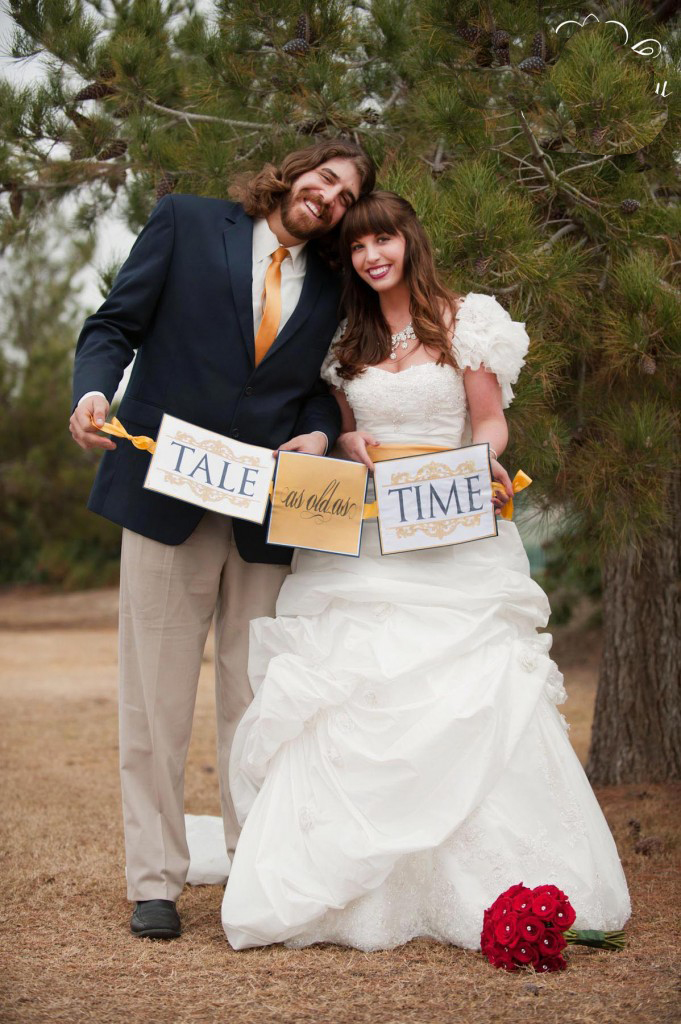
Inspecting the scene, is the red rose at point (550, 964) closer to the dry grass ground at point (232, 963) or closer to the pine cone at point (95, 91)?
the dry grass ground at point (232, 963)

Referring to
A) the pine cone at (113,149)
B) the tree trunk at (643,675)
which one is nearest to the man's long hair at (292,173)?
the pine cone at (113,149)

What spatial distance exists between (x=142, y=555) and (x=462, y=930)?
113 cm

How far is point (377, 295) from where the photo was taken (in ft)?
8.93

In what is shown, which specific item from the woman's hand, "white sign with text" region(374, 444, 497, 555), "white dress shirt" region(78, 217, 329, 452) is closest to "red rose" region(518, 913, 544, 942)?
"white sign with text" region(374, 444, 497, 555)

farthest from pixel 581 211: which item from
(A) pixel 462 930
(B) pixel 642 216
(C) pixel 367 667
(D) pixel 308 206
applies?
(A) pixel 462 930

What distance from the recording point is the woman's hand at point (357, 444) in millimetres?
2533

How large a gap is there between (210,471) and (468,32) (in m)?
1.27

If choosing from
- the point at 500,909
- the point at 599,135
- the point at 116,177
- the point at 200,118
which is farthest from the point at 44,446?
the point at 500,909

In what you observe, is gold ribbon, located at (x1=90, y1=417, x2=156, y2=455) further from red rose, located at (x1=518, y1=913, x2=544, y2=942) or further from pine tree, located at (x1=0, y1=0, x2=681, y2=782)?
red rose, located at (x1=518, y1=913, x2=544, y2=942)

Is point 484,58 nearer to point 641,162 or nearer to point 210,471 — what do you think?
point 641,162

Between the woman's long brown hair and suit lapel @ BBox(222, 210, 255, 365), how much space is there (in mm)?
257

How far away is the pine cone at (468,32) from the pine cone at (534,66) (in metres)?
0.15

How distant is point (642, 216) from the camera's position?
271cm

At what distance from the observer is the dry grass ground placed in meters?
1.91
